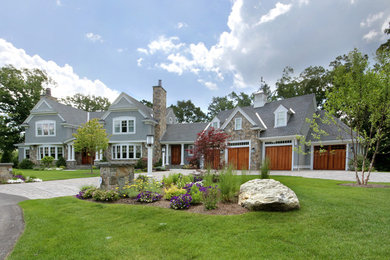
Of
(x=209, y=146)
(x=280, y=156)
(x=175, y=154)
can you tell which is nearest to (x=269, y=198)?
(x=209, y=146)

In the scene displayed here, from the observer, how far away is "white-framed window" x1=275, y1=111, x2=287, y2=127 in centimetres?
1734

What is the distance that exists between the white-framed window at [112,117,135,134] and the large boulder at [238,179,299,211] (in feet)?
60.4

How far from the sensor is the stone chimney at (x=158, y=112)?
21.3m

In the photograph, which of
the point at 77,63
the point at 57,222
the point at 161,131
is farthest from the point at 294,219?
the point at 161,131

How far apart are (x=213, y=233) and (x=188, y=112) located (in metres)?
38.5

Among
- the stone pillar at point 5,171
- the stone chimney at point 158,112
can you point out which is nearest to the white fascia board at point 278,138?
the stone chimney at point 158,112

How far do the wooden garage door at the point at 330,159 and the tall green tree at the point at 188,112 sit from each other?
27.0 metres

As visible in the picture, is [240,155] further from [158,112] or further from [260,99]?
[158,112]

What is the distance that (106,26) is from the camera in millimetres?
11695

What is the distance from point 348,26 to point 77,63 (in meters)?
19.9

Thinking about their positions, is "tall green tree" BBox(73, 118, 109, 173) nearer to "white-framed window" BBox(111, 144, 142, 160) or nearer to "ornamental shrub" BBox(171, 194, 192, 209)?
"white-framed window" BBox(111, 144, 142, 160)

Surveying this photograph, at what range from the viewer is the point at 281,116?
17.6m

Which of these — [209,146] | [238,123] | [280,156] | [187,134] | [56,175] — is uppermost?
[238,123]

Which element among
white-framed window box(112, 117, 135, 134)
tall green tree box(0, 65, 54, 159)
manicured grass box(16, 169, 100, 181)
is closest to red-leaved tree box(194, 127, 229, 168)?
manicured grass box(16, 169, 100, 181)
